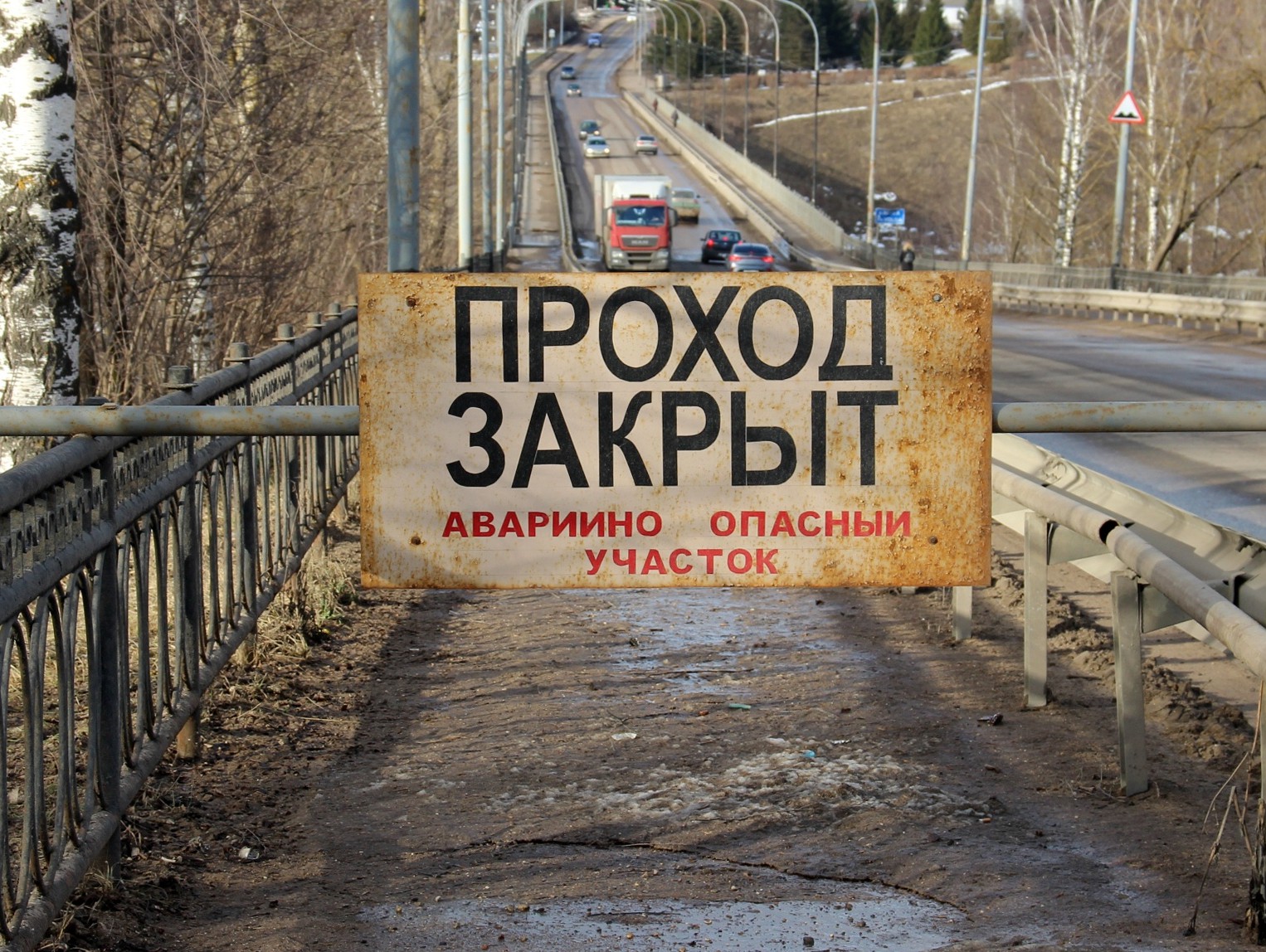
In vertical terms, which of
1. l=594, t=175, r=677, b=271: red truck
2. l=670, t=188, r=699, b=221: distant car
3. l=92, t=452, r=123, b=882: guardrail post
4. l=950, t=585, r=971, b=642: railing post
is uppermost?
l=670, t=188, r=699, b=221: distant car

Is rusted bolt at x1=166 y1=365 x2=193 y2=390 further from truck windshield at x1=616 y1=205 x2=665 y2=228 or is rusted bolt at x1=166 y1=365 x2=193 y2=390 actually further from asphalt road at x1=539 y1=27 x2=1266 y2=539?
truck windshield at x1=616 y1=205 x2=665 y2=228

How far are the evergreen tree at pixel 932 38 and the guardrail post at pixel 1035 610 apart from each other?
492ft

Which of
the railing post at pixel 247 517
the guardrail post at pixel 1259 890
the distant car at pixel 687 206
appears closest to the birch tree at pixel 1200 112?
the distant car at pixel 687 206

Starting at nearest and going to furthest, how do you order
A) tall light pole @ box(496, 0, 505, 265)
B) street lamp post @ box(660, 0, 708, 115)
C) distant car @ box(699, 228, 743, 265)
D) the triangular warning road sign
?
the triangular warning road sign < tall light pole @ box(496, 0, 505, 265) < distant car @ box(699, 228, 743, 265) < street lamp post @ box(660, 0, 708, 115)

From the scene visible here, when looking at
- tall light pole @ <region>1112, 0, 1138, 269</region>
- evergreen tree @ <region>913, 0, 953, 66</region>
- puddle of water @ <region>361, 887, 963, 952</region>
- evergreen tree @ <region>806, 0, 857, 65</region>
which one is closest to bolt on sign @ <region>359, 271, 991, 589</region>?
puddle of water @ <region>361, 887, 963, 952</region>

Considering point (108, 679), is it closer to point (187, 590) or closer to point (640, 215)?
point (187, 590)

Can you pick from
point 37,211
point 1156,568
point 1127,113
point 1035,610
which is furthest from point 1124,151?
point 1156,568

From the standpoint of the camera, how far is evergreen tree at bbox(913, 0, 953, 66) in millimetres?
150000

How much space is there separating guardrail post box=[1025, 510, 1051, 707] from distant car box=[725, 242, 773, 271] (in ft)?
168

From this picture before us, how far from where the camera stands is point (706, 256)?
221ft

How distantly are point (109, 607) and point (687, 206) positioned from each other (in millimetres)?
79468

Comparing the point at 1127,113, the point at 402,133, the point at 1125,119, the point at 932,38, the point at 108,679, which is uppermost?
the point at 932,38

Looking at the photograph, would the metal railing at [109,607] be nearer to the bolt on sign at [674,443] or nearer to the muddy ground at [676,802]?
the muddy ground at [676,802]

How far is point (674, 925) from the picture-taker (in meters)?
4.21
